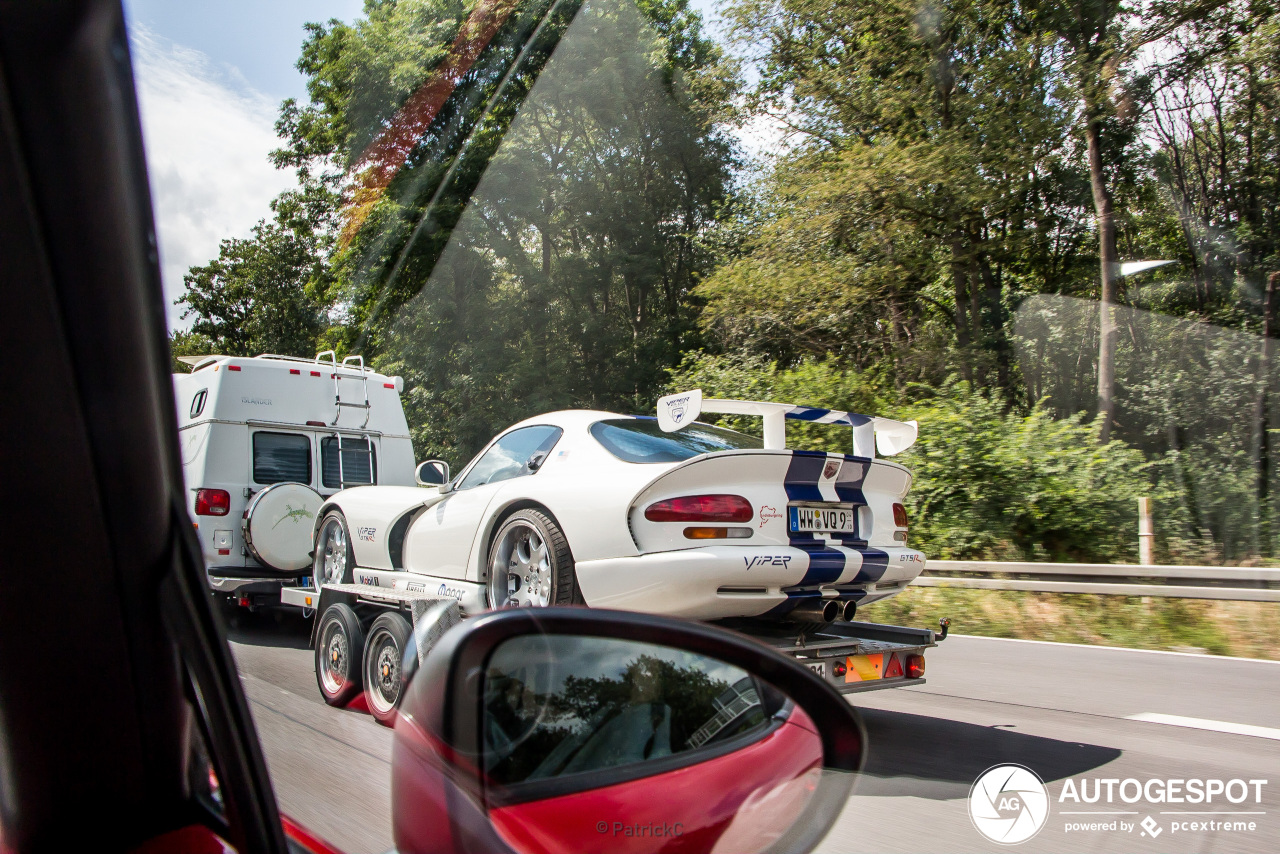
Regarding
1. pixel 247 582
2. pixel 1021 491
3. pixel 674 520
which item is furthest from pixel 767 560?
pixel 1021 491

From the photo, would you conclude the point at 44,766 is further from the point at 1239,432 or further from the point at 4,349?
the point at 1239,432

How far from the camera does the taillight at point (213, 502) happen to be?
771 cm

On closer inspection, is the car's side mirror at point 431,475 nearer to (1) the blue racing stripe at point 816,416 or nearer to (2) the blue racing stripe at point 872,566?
(1) the blue racing stripe at point 816,416

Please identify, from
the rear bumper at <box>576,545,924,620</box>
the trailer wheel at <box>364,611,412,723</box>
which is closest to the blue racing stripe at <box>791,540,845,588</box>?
the rear bumper at <box>576,545,924,620</box>

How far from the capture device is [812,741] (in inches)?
60.9

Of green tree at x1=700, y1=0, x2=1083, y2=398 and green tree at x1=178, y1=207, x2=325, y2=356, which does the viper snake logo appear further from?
green tree at x1=700, y1=0, x2=1083, y2=398

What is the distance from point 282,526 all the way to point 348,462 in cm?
179

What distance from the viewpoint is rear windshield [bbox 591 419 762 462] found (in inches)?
172

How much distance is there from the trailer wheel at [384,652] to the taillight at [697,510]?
1.35 meters

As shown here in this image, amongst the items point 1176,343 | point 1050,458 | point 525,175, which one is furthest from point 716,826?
point 525,175

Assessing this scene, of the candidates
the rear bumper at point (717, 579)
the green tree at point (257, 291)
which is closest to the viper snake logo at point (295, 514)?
the green tree at point (257, 291)

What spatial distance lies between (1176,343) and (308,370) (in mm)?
15406

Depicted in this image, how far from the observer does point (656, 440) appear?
4559 mm

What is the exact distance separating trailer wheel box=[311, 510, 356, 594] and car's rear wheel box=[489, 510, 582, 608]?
188 centimetres
